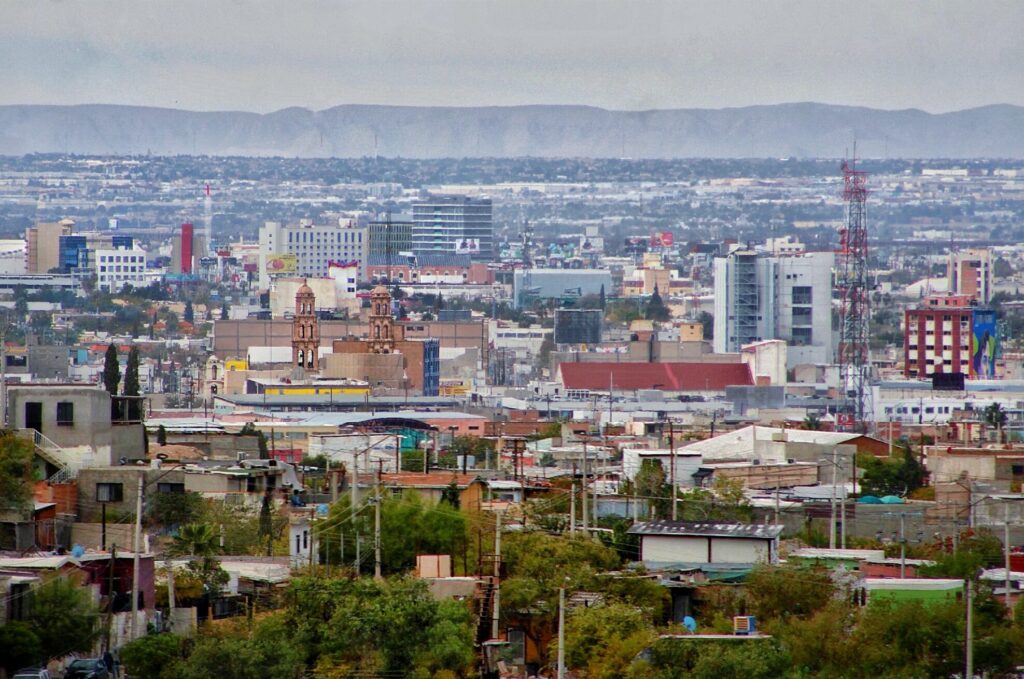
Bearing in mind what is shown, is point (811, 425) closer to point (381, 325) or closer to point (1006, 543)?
point (381, 325)

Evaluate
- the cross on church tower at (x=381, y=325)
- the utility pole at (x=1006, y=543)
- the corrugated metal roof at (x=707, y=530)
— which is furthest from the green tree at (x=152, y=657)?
the cross on church tower at (x=381, y=325)

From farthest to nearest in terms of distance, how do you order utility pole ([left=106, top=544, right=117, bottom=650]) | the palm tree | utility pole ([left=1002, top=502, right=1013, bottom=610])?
the palm tree
utility pole ([left=1002, top=502, right=1013, bottom=610])
utility pole ([left=106, top=544, right=117, bottom=650])

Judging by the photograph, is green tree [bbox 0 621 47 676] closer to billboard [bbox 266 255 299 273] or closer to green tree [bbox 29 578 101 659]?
green tree [bbox 29 578 101 659]

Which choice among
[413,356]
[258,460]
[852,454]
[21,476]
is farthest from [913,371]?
[21,476]

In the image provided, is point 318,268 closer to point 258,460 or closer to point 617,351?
point 617,351

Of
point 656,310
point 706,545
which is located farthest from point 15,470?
point 656,310

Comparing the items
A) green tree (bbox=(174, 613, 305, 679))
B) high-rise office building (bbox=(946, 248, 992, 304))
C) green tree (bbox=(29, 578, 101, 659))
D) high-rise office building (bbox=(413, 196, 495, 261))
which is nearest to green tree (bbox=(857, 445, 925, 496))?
green tree (bbox=(174, 613, 305, 679))

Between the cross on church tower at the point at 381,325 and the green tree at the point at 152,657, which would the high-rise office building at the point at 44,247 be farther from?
the green tree at the point at 152,657
